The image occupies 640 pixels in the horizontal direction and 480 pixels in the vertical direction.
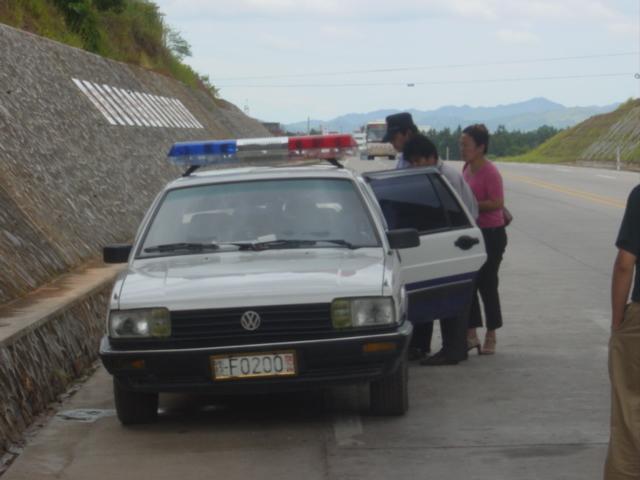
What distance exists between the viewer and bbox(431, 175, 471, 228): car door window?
35.3 feet

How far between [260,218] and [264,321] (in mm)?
1363

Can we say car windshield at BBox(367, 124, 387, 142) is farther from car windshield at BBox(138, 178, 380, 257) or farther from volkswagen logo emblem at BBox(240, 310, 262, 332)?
volkswagen logo emblem at BBox(240, 310, 262, 332)

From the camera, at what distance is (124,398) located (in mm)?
8531

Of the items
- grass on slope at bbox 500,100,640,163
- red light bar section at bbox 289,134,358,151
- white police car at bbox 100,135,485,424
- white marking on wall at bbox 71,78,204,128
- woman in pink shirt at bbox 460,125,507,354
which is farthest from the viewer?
grass on slope at bbox 500,100,640,163

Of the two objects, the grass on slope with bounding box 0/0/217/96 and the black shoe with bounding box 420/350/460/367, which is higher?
the grass on slope with bounding box 0/0/217/96

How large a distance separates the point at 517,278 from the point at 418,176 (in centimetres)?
666

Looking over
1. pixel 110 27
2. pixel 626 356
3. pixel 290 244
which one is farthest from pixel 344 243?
pixel 110 27

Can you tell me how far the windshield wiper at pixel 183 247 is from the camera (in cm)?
906

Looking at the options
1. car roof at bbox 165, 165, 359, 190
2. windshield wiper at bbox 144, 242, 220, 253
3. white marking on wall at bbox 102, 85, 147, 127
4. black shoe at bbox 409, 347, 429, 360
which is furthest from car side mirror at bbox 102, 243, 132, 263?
white marking on wall at bbox 102, 85, 147, 127

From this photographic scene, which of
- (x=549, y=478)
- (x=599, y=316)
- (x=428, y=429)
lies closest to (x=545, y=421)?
(x=428, y=429)

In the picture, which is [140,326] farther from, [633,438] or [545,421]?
[633,438]

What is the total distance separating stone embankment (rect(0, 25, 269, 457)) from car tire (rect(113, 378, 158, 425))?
62cm

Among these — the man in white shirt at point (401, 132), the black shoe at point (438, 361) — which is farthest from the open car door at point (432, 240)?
the man in white shirt at point (401, 132)

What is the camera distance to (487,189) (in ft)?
Answer: 36.9
